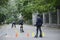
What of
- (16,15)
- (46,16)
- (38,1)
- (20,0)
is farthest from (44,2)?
(16,15)

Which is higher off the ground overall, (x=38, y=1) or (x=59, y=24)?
(x=38, y=1)

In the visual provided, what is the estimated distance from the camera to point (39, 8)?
4541 cm

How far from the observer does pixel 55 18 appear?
47.2m

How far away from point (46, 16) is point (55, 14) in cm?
599

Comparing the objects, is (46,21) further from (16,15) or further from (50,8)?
(16,15)

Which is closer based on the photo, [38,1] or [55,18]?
[38,1]

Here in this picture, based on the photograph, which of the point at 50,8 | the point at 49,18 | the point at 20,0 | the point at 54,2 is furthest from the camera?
the point at 20,0

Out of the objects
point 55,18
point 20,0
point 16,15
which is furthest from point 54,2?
point 16,15

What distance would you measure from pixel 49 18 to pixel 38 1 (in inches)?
313

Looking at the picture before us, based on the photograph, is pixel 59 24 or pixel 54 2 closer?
pixel 54 2

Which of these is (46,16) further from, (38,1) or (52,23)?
(38,1)

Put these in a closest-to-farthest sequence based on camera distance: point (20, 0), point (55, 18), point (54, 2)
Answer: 1. point (54, 2)
2. point (55, 18)
3. point (20, 0)

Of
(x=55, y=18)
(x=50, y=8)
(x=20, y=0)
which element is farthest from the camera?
(x=20, y=0)

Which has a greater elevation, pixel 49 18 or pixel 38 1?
pixel 38 1
